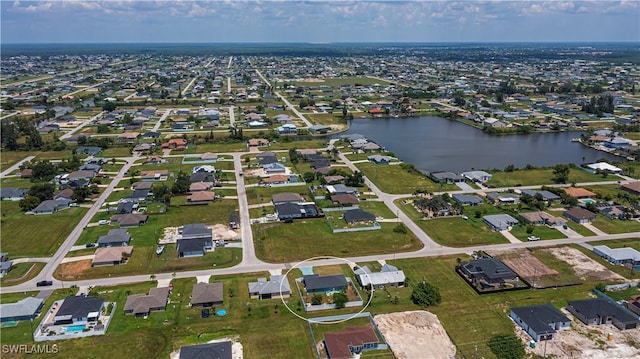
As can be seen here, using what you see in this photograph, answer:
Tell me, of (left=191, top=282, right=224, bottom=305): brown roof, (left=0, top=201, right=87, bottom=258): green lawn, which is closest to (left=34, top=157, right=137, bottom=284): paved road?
(left=0, top=201, right=87, bottom=258): green lawn

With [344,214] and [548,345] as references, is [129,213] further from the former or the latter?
[548,345]

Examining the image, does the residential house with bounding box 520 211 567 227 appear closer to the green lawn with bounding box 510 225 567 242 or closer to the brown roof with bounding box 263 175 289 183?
the green lawn with bounding box 510 225 567 242

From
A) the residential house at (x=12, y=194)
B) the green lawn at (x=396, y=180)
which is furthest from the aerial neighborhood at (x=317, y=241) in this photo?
the residential house at (x=12, y=194)

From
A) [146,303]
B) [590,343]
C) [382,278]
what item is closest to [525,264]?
[590,343]

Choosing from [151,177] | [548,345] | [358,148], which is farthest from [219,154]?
[548,345]

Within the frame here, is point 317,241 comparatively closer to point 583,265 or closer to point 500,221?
point 500,221
